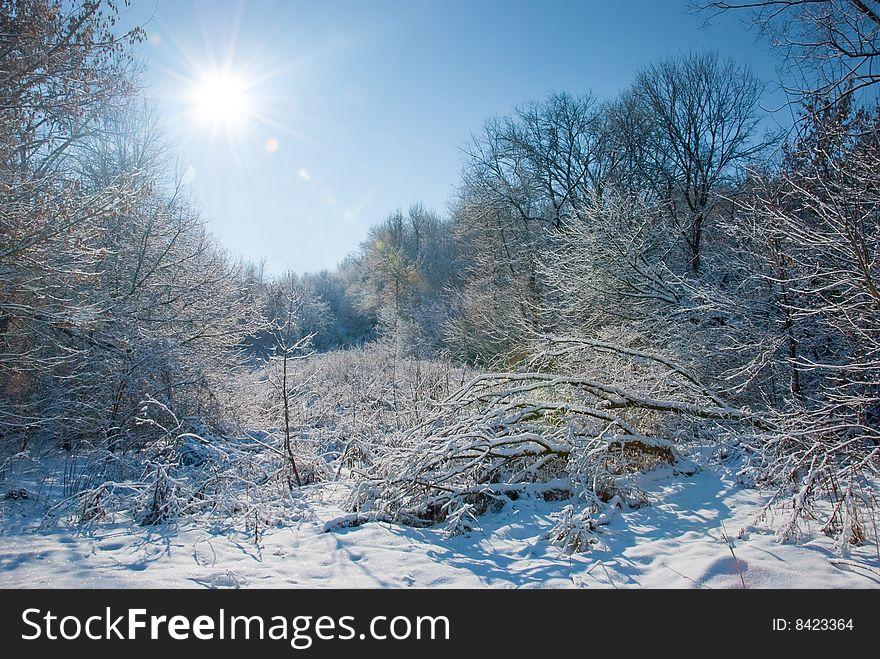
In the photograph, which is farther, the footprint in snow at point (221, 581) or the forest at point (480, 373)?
the forest at point (480, 373)

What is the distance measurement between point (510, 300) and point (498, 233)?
387 cm

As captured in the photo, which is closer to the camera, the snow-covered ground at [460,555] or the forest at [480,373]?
the snow-covered ground at [460,555]

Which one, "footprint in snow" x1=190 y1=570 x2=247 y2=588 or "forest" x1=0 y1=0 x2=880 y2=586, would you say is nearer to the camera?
"footprint in snow" x1=190 y1=570 x2=247 y2=588

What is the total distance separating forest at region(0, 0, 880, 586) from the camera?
499 centimetres

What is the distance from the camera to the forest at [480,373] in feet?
16.4

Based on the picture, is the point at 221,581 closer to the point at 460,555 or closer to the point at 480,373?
the point at 460,555

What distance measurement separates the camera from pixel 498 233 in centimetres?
2209

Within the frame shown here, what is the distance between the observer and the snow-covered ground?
3299mm

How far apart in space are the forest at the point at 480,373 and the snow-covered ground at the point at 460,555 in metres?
0.20

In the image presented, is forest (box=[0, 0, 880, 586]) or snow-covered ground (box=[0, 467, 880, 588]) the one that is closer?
snow-covered ground (box=[0, 467, 880, 588])

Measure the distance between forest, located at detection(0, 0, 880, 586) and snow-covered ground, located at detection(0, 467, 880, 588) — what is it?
20 cm

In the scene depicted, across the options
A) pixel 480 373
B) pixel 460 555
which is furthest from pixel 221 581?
pixel 480 373
